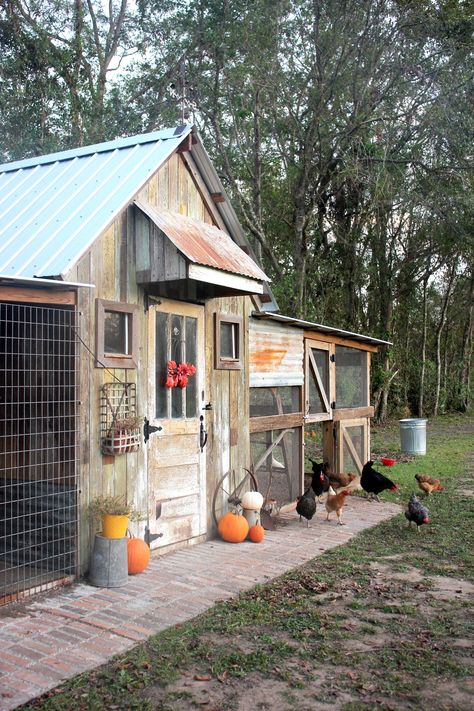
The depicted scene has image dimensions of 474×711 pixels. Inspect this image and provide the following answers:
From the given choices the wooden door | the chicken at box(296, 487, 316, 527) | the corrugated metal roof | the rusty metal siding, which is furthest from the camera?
the rusty metal siding

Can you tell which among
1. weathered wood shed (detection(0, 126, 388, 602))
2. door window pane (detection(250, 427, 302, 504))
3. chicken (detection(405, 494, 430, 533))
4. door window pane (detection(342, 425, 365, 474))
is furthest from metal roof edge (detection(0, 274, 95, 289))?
door window pane (detection(342, 425, 365, 474))

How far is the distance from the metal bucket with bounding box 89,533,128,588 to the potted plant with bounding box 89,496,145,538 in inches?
2.6

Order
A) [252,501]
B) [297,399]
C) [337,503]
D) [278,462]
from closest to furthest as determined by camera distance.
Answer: [252,501] → [337,503] → [278,462] → [297,399]

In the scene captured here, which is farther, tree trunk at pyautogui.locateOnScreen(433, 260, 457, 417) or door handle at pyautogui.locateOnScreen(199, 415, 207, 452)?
tree trunk at pyautogui.locateOnScreen(433, 260, 457, 417)

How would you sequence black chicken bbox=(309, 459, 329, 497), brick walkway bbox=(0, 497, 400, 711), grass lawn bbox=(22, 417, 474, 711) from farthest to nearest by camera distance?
black chicken bbox=(309, 459, 329, 497) < brick walkway bbox=(0, 497, 400, 711) < grass lawn bbox=(22, 417, 474, 711)

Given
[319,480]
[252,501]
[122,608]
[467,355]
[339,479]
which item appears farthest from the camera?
[467,355]

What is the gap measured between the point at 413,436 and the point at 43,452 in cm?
1105

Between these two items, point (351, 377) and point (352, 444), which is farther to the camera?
point (351, 377)

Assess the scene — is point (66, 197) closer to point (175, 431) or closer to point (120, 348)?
point (120, 348)

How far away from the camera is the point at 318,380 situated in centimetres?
1001

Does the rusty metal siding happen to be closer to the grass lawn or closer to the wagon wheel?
the wagon wheel

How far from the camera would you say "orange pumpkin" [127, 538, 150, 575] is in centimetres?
604

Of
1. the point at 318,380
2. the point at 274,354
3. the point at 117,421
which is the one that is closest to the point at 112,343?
the point at 117,421

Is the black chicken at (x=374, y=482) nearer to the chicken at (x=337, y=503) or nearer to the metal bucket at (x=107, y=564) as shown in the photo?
the chicken at (x=337, y=503)
